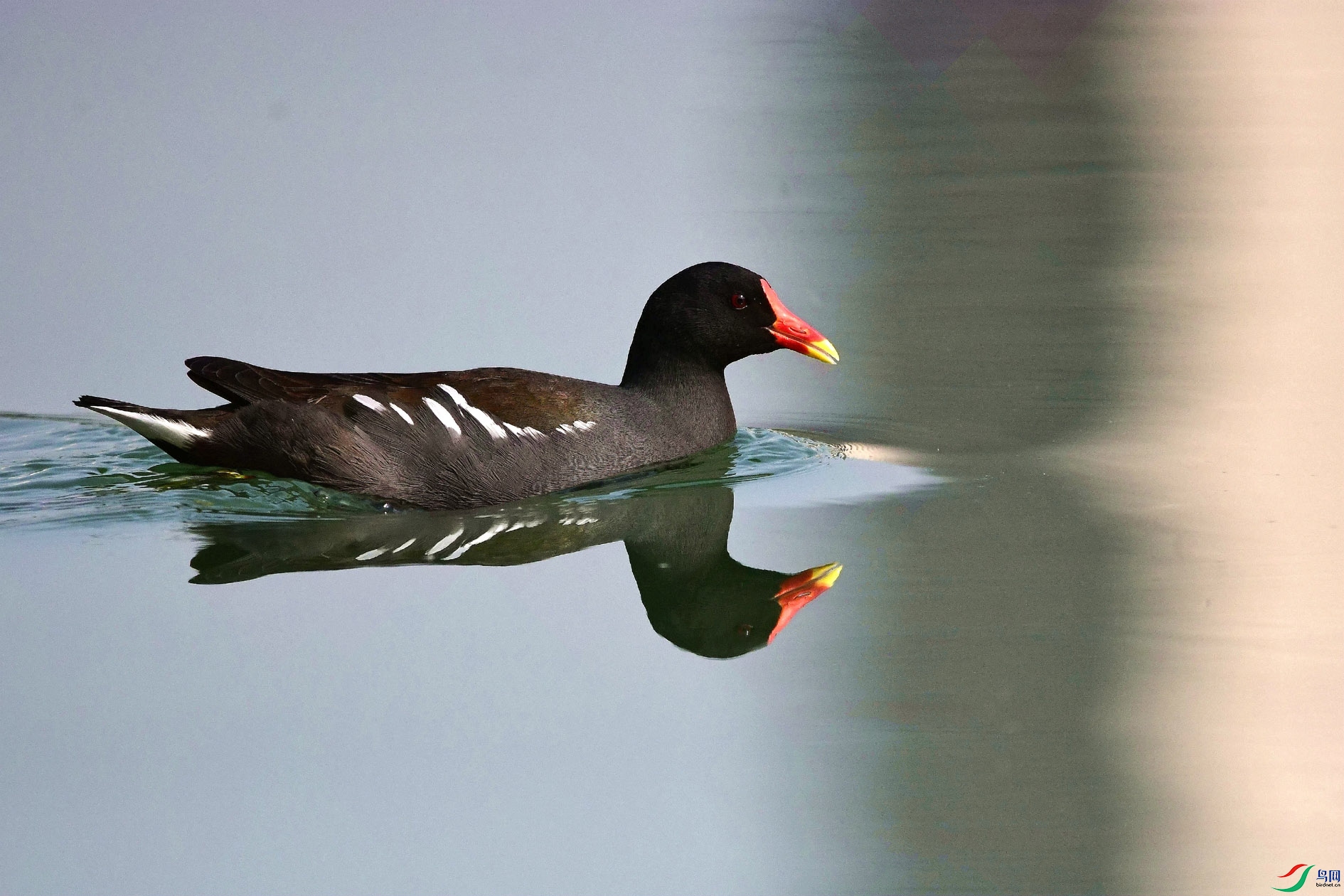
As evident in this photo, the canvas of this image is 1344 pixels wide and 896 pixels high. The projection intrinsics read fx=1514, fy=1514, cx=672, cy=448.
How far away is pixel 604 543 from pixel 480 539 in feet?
1.51

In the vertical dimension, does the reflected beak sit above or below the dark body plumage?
below

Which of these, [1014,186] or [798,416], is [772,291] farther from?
[1014,186]

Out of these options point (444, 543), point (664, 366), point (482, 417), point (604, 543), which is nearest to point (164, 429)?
point (482, 417)

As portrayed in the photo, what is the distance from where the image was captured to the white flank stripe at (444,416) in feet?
20.1

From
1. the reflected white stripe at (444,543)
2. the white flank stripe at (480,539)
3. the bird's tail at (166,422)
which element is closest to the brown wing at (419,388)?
the bird's tail at (166,422)

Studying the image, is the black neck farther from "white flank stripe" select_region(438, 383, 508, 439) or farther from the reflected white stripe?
the reflected white stripe

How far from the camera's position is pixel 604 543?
5.55 meters

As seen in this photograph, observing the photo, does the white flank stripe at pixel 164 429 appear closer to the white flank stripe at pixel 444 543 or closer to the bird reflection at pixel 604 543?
the bird reflection at pixel 604 543

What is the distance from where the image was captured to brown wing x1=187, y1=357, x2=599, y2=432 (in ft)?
20.1

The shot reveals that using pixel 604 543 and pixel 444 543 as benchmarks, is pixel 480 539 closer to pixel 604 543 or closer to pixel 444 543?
pixel 444 543

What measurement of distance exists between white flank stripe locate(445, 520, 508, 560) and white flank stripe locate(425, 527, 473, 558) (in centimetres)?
6

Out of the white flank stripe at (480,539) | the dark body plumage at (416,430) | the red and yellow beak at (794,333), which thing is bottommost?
the white flank stripe at (480,539)

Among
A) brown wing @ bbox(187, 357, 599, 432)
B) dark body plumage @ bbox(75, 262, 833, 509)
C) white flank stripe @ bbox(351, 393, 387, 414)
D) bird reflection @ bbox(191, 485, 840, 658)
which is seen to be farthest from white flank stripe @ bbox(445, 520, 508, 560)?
white flank stripe @ bbox(351, 393, 387, 414)

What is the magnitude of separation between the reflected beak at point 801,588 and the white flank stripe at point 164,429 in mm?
2536
